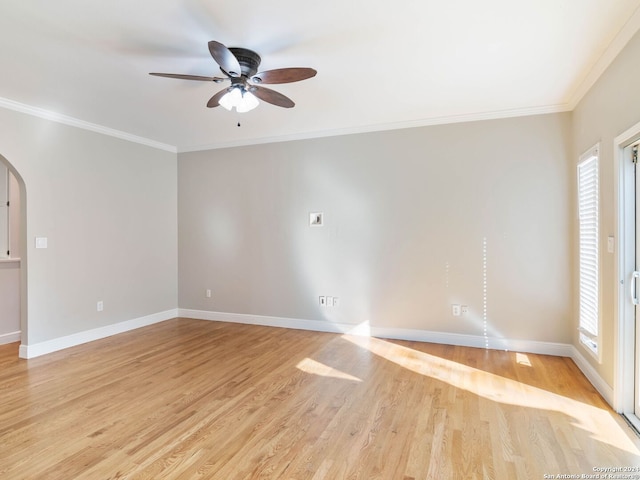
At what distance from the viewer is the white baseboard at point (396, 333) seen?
152 inches

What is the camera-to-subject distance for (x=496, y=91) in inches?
133

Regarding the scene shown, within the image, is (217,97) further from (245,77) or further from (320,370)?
(320,370)

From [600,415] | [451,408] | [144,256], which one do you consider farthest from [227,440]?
[144,256]

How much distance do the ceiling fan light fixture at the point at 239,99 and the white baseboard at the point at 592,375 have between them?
3560 millimetres

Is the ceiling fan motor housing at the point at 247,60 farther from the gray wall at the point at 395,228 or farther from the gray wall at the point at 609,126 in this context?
the gray wall at the point at 609,126

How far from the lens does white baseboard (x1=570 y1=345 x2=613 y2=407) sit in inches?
107

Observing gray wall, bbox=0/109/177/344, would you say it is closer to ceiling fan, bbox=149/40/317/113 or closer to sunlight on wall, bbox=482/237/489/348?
ceiling fan, bbox=149/40/317/113

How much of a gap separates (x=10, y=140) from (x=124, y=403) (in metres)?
2.97

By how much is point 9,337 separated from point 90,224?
1.73 metres

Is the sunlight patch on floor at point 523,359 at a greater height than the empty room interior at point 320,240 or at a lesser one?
lesser

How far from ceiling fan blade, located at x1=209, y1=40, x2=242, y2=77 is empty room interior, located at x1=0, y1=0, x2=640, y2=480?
0.08 ft

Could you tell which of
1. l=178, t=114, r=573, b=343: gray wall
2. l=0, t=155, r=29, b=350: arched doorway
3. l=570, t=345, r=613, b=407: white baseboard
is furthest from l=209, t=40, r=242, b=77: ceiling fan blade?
l=570, t=345, r=613, b=407: white baseboard

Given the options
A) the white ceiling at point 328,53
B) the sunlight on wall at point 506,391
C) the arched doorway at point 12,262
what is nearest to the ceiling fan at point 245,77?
the white ceiling at point 328,53

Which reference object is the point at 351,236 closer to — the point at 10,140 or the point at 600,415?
the point at 600,415
